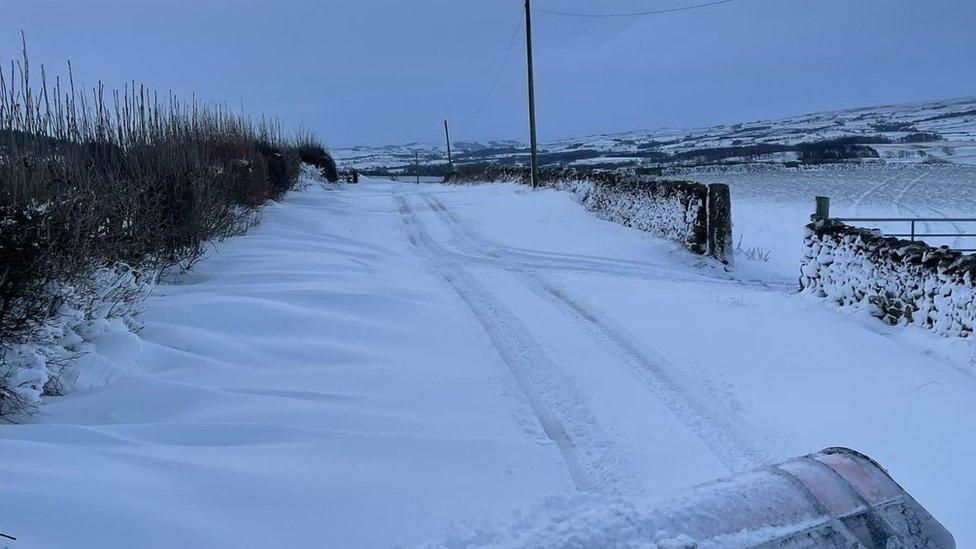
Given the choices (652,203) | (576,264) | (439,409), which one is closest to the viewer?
(439,409)

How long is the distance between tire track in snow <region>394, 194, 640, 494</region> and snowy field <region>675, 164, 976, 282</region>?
6497 millimetres

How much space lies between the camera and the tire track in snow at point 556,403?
4.29 meters

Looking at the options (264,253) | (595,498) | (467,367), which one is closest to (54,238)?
(467,367)

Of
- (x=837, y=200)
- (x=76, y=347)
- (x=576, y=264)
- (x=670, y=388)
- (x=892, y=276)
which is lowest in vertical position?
(x=670, y=388)

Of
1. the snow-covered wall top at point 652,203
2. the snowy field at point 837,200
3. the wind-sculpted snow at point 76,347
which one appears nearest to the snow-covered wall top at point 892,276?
the snowy field at point 837,200

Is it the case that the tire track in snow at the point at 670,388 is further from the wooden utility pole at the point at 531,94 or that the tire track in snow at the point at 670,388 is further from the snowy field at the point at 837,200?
the wooden utility pole at the point at 531,94

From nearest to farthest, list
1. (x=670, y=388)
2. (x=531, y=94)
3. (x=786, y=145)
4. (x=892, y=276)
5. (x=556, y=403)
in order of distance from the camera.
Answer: (x=556, y=403) → (x=670, y=388) → (x=892, y=276) → (x=531, y=94) → (x=786, y=145)

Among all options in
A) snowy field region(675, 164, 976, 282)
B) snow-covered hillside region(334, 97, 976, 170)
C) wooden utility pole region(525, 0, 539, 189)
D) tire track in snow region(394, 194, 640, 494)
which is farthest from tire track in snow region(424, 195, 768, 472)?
snow-covered hillside region(334, 97, 976, 170)

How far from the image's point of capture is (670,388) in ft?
Answer: 19.3

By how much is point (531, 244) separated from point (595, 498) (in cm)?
1065

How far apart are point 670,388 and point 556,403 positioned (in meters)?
1.14

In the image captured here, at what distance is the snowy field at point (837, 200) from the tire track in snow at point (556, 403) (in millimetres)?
6497

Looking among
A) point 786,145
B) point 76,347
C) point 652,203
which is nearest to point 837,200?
point 652,203

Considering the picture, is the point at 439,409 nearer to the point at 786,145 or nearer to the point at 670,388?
the point at 670,388
